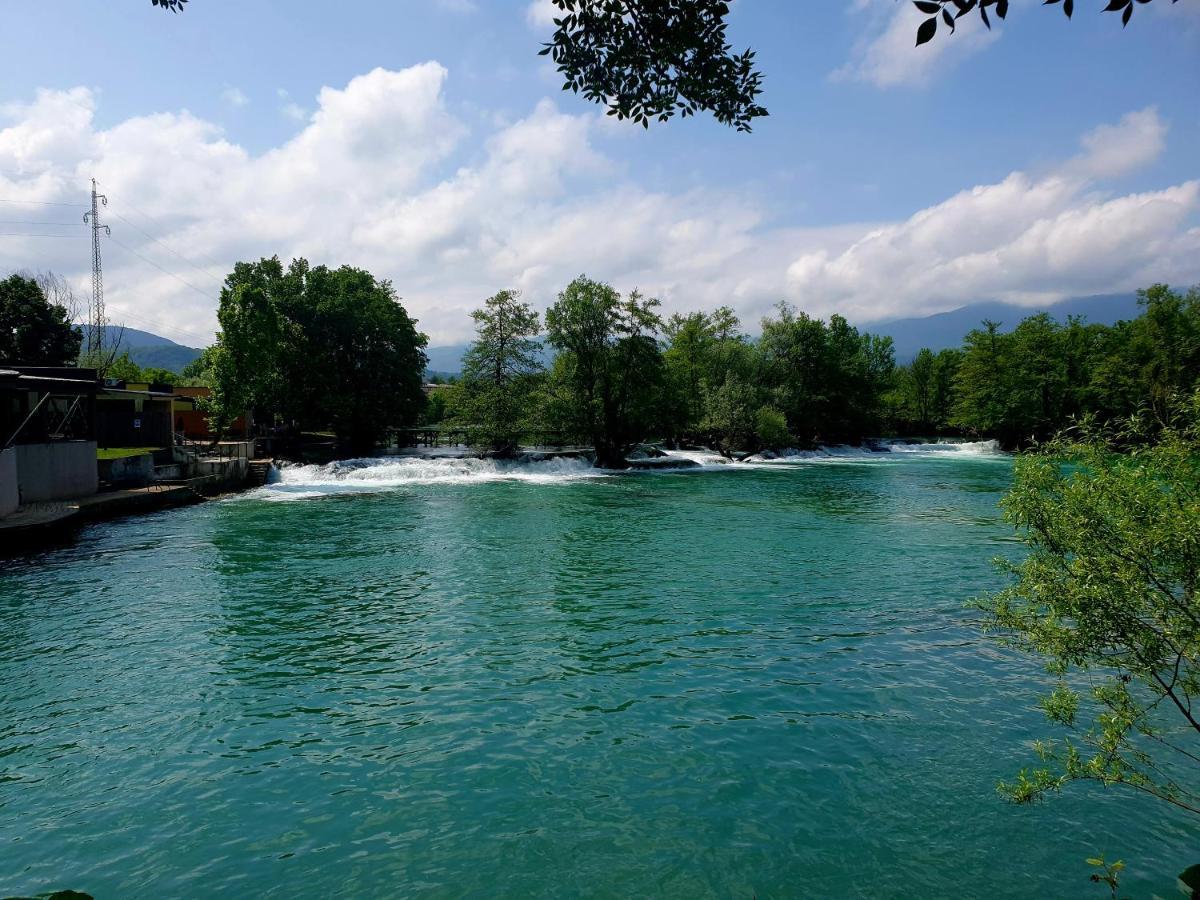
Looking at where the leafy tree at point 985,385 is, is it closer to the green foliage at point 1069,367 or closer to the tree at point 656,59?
the green foliage at point 1069,367

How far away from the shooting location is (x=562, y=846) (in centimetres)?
731

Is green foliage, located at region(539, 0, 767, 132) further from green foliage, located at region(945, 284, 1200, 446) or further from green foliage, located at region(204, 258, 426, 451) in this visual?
green foliage, located at region(945, 284, 1200, 446)

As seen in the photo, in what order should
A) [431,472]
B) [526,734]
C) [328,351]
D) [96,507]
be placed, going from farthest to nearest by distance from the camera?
1. [328,351]
2. [431,472]
3. [96,507]
4. [526,734]

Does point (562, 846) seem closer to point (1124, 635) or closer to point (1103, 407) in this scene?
point (1124, 635)

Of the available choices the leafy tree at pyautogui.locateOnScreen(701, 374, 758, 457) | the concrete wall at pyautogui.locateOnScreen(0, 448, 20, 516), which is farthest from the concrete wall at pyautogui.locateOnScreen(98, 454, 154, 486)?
the leafy tree at pyautogui.locateOnScreen(701, 374, 758, 457)

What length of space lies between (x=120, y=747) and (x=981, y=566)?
2088cm

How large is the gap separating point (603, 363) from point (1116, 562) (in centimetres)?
4982

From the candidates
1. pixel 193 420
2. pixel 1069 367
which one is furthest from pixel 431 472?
pixel 1069 367

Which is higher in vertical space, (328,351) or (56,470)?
(328,351)

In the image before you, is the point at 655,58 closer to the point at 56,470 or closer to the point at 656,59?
the point at 656,59

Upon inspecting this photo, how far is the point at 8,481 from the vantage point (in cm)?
2352

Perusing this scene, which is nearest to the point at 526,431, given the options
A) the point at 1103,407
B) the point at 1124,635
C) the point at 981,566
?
the point at 981,566

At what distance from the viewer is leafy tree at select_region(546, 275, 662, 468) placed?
54.7 metres

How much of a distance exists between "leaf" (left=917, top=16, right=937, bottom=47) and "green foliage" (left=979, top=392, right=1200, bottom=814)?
5.11m
